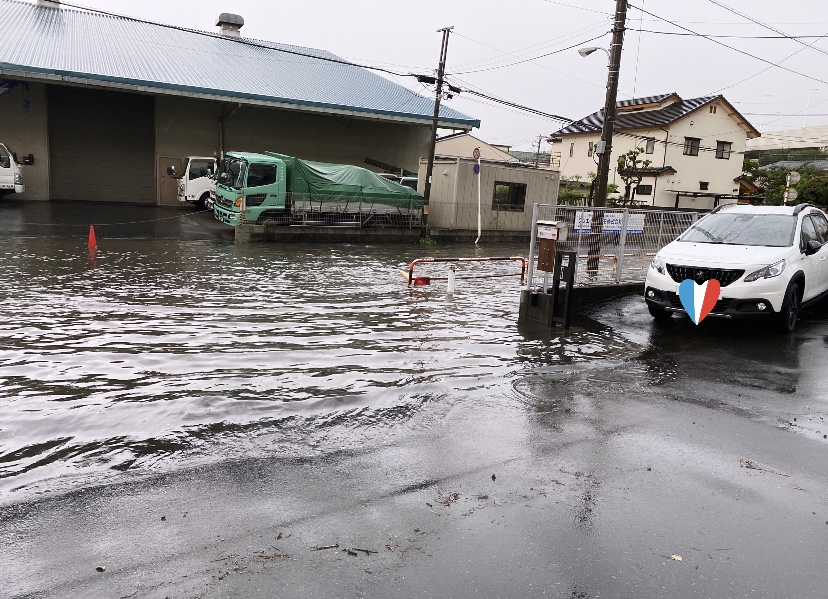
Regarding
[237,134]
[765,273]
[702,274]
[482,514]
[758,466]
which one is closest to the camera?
[482,514]

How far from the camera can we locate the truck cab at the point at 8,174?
2295 centimetres

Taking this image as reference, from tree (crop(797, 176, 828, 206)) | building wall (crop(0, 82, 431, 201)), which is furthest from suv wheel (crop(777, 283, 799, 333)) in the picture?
tree (crop(797, 176, 828, 206))

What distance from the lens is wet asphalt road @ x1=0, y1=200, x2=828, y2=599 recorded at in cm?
326

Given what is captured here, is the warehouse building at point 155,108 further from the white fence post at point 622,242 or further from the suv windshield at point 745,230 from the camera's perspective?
the suv windshield at point 745,230

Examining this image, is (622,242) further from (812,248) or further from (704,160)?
(704,160)

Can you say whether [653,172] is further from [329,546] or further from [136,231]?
[329,546]

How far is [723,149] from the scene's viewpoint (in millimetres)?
46969

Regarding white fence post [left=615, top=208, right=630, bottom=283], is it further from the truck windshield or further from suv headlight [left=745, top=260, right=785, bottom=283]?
the truck windshield

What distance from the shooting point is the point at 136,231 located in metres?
20.1

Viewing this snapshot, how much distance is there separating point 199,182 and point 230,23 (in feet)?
44.3

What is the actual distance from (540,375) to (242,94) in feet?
75.9

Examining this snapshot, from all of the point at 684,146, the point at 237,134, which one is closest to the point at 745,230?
the point at 237,134

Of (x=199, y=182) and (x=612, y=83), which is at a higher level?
(x=612, y=83)

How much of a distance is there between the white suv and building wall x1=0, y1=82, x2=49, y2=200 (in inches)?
1030
